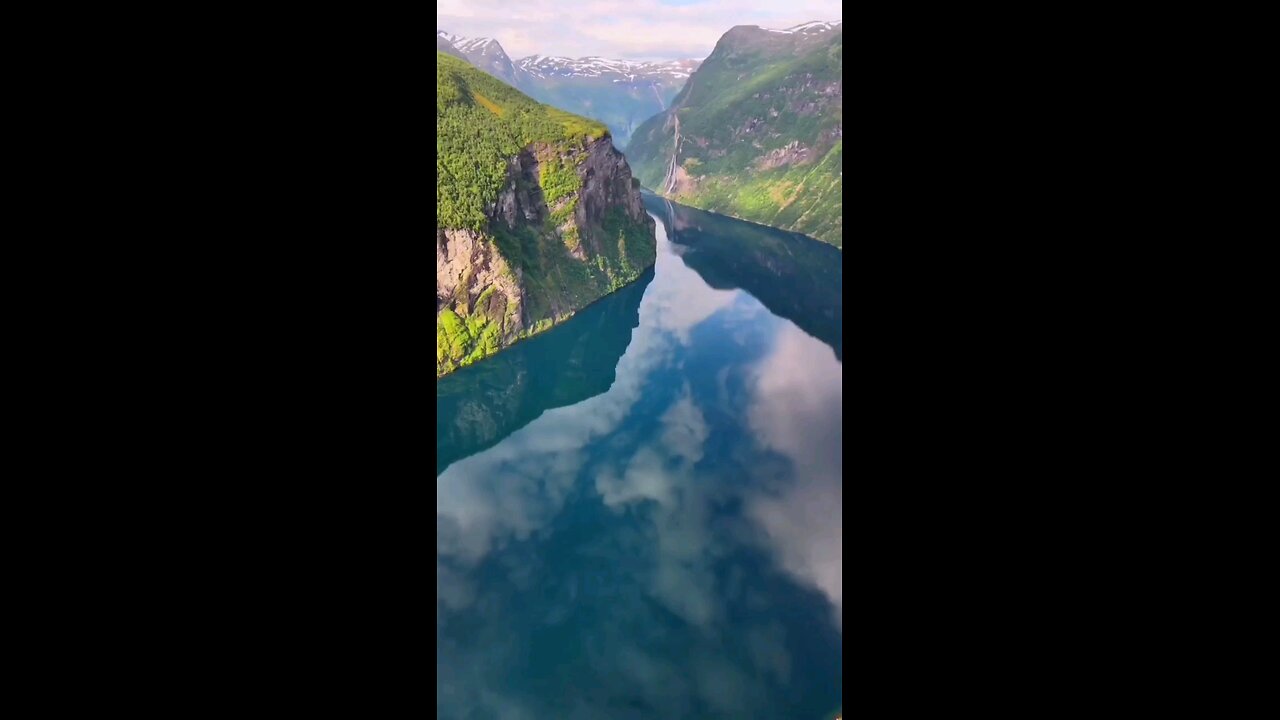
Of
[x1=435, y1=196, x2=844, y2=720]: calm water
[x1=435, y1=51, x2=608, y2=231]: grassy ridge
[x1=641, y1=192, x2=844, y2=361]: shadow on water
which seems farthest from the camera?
[x1=641, y1=192, x2=844, y2=361]: shadow on water

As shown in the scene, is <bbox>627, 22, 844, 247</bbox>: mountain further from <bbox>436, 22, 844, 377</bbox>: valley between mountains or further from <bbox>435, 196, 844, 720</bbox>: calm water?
<bbox>435, 196, 844, 720</bbox>: calm water

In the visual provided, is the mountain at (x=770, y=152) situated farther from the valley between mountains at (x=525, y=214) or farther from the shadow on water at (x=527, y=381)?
the shadow on water at (x=527, y=381)

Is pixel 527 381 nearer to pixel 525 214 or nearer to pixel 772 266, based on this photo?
pixel 525 214

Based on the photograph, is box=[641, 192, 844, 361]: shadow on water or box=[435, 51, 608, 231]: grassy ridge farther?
box=[641, 192, 844, 361]: shadow on water

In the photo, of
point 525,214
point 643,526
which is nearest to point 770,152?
point 525,214

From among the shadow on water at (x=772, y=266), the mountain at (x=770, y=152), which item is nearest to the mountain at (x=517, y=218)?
the shadow on water at (x=772, y=266)

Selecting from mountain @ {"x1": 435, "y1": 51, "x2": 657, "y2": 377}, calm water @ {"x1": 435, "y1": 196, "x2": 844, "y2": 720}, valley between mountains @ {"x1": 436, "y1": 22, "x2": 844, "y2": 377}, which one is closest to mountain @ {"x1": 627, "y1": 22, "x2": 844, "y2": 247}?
valley between mountains @ {"x1": 436, "y1": 22, "x2": 844, "y2": 377}
